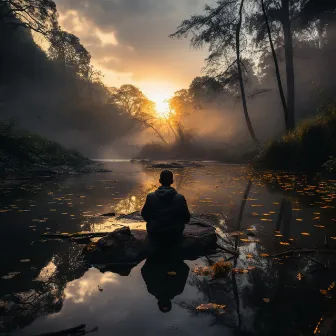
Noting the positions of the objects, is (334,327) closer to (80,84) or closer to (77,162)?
(77,162)

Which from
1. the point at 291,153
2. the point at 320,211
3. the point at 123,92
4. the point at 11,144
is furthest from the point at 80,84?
the point at 320,211

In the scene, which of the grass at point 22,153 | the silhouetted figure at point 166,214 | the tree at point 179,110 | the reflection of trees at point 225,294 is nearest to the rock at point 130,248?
the silhouetted figure at point 166,214

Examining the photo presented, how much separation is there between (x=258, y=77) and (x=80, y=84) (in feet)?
125

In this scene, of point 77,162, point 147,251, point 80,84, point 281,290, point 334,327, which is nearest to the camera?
point 334,327

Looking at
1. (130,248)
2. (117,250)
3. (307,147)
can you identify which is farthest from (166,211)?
(307,147)

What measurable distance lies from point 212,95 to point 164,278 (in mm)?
47340

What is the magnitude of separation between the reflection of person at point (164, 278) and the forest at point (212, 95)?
11.9m

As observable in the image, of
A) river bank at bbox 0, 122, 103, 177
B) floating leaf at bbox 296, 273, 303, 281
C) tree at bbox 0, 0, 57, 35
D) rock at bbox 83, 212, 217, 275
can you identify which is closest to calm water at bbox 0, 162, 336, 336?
floating leaf at bbox 296, 273, 303, 281

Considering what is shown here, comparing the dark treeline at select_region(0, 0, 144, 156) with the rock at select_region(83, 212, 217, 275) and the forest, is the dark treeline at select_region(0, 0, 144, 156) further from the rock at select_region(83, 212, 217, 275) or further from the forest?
the rock at select_region(83, 212, 217, 275)

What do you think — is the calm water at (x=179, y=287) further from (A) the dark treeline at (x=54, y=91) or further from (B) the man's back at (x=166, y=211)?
(A) the dark treeline at (x=54, y=91)

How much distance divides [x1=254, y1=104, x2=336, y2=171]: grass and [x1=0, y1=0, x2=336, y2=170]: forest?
5cm

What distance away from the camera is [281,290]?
10.2 ft

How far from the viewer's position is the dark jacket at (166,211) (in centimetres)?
427

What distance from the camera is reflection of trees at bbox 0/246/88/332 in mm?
2623
